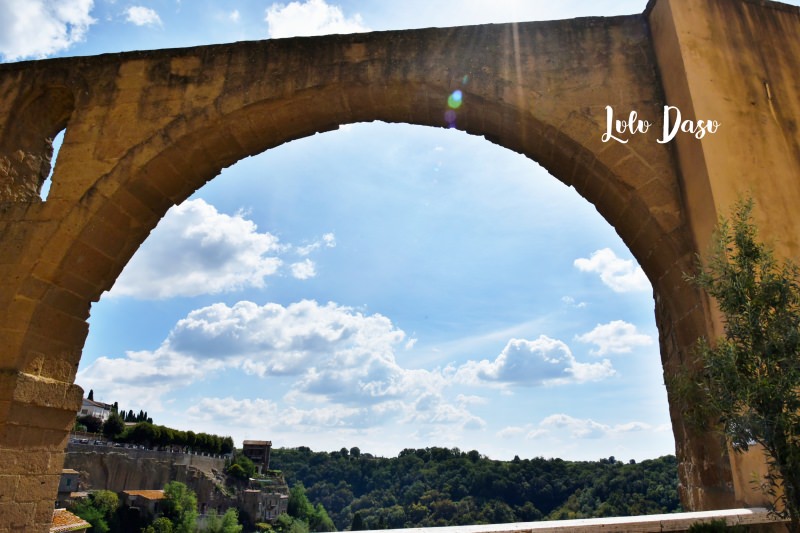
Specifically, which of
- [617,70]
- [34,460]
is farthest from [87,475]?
[617,70]

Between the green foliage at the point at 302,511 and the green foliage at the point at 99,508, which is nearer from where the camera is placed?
the green foliage at the point at 99,508

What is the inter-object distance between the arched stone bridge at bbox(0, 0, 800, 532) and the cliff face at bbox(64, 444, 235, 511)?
46545mm

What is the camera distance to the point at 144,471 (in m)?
51.4

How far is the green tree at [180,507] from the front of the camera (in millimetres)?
46906

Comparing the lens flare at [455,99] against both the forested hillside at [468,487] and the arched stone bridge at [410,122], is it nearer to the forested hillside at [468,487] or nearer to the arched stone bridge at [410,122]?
the arched stone bridge at [410,122]

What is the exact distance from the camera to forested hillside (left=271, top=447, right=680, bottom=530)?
128 ft

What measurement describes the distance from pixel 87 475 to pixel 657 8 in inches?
2123

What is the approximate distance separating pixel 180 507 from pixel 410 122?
52.7 m

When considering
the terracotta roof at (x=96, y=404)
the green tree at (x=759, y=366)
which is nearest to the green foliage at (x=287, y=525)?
the terracotta roof at (x=96, y=404)

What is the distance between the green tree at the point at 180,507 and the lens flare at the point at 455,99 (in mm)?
52302

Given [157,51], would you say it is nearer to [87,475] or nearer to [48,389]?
[48,389]

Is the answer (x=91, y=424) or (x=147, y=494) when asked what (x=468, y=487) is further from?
(x=91, y=424)

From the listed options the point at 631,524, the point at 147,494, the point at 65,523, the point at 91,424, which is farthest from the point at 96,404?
the point at 631,524

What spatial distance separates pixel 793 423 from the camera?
7.50ft
